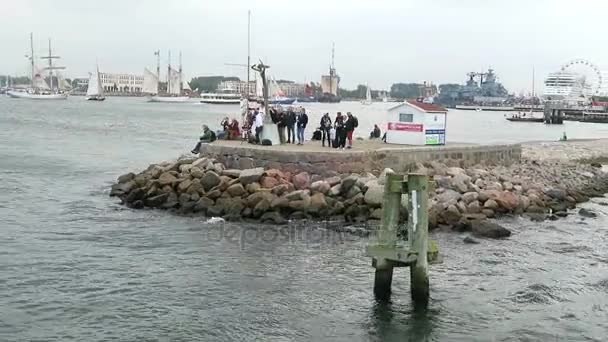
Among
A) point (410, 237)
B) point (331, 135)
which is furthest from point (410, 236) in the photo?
point (331, 135)

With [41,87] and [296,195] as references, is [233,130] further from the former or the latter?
[41,87]

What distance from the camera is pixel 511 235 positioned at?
19.9 metres

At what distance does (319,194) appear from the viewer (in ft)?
72.1

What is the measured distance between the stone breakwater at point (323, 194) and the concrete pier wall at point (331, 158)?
444 millimetres

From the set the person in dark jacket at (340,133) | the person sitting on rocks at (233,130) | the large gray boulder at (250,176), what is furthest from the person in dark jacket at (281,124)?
the large gray boulder at (250,176)

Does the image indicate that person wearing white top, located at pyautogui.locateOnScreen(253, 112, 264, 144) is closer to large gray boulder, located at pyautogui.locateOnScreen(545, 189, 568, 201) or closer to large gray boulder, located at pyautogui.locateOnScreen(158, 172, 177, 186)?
large gray boulder, located at pyautogui.locateOnScreen(158, 172, 177, 186)

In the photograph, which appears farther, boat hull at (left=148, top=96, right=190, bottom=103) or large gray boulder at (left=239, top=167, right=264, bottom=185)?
boat hull at (left=148, top=96, right=190, bottom=103)

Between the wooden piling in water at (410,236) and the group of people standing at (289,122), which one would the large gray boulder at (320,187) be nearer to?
the group of people standing at (289,122)

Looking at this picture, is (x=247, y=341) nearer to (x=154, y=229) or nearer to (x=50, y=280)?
(x=50, y=280)

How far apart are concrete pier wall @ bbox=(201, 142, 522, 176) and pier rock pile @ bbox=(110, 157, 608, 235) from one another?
1.40 feet

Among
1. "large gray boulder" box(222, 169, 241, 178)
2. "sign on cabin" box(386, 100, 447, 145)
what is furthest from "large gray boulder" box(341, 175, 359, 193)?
"sign on cabin" box(386, 100, 447, 145)

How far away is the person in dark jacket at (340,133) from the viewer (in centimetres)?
2666

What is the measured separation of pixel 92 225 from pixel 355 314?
11.0 m

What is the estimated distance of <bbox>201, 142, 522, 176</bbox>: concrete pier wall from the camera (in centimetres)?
2380
